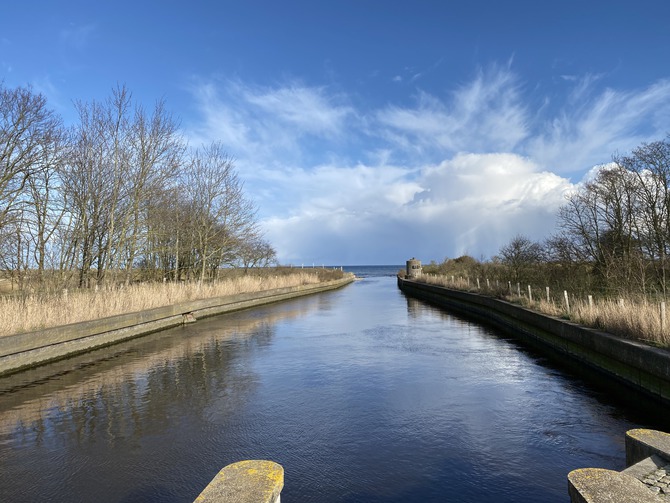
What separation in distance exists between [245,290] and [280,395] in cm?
2131

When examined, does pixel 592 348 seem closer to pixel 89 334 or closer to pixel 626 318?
pixel 626 318

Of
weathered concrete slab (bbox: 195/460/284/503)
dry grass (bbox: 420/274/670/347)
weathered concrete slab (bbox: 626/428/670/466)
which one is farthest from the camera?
dry grass (bbox: 420/274/670/347)

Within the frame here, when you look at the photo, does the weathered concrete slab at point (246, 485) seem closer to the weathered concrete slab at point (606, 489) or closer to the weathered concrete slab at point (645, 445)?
the weathered concrete slab at point (606, 489)

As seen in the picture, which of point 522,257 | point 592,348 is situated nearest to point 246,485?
point 592,348

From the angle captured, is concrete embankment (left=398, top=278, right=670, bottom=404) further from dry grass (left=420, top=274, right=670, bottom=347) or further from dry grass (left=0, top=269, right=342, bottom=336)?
dry grass (left=0, top=269, right=342, bottom=336)

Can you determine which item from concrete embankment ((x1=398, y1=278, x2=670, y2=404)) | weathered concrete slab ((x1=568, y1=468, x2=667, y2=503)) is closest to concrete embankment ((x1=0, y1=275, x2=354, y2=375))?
weathered concrete slab ((x1=568, y1=468, x2=667, y2=503))

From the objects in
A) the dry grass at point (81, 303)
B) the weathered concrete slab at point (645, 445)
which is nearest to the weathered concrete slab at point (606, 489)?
the weathered concrete slab at point (645, 445)

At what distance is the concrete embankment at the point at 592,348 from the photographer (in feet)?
25.2

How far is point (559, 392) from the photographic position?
838 cm

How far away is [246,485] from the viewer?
3229mm

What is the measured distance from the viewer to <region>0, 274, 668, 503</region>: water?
473 cm

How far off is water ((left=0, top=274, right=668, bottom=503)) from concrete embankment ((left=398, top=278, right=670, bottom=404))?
0.65 metres

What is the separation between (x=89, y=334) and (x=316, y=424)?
30.4ft

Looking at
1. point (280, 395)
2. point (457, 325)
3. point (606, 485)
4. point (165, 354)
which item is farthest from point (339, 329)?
point (606, 485)
